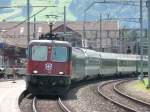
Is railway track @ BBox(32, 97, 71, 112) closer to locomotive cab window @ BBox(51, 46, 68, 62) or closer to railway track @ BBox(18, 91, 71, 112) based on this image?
railway track @ BBox(18, 91, 71, 112)

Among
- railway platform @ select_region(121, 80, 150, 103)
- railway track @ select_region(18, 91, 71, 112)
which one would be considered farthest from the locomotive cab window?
railway platform @ select_region(121, 80, 150, 103)

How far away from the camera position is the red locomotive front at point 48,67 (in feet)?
92.5

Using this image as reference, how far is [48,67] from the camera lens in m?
28.4

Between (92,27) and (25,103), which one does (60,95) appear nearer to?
(25,103)

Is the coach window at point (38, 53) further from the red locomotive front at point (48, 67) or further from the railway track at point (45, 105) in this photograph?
the railway track at point (45, 105)

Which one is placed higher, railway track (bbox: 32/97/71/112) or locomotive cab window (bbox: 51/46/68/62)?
locomotive cab window (bbox: 51/46/68/62)

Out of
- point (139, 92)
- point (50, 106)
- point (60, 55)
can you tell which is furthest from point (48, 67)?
point (139, 92)

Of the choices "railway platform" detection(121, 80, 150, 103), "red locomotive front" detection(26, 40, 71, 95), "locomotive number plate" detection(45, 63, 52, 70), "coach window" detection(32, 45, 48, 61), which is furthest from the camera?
"railway platform" detection(121, 80, 150, 103)

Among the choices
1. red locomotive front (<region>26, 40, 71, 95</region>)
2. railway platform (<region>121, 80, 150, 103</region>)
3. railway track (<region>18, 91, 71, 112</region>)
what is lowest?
railway platform (<region>121, 80, 150, 103</region>)

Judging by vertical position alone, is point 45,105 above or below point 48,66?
below

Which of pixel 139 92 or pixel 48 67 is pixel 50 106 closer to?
pixel 48 67

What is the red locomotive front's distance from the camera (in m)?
28.2

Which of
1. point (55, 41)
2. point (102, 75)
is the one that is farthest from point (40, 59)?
point (102, 75)

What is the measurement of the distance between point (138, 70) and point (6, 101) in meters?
51.7
